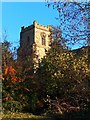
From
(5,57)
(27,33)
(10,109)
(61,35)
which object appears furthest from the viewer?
(27,33)

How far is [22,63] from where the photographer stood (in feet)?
67.2

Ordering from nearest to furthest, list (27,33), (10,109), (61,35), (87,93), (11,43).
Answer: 1. (61,35)
2. (87,93)
3. (10,109)
4. (11,43)
5. (27,33)

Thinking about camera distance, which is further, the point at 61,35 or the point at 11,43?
the point at 11,43

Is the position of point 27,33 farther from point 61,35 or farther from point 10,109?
point 61,35

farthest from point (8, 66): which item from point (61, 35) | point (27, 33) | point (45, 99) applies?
point (27, 33)

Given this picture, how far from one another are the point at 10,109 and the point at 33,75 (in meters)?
3.11

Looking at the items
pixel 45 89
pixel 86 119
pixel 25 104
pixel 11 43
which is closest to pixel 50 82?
pixel 45 89

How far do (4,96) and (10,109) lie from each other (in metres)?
0.84

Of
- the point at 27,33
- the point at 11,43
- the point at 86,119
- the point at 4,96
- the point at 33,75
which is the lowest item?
the point at 86,119

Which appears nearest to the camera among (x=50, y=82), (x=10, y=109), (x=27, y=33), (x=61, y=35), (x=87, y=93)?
(x=61, y=35)

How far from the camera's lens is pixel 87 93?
1235 cm

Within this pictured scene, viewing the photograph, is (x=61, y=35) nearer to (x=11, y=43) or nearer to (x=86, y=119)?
(x=86, y=119)

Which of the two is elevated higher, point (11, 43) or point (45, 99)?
point (11, 43)

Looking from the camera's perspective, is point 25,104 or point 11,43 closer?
point 25,104
